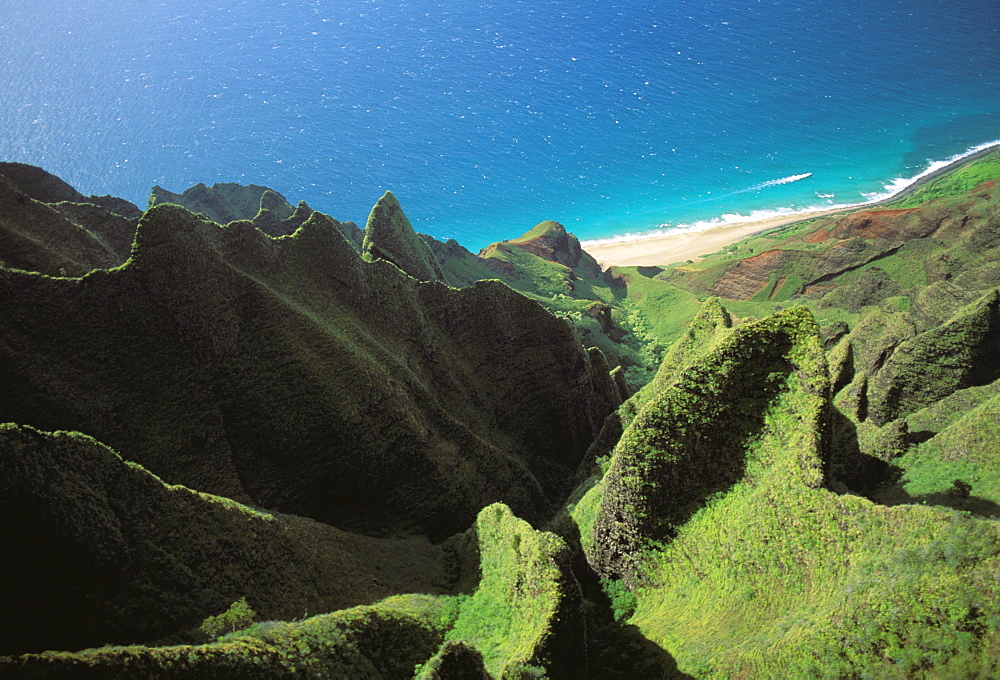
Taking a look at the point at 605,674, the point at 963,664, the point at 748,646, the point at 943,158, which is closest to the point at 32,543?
the point at 605,674

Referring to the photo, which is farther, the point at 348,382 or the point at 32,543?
the point at 348,382

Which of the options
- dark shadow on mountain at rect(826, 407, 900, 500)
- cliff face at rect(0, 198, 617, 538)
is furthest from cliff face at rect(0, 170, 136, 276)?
dark shadow on mountain at rect(826, 407, 900, 500)

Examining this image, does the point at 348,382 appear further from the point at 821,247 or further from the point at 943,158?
the point at 943,158

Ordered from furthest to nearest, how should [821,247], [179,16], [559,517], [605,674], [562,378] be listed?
[179,16], [821,247], [562,378], [559,517], [605,674]

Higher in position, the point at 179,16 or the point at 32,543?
the point at 179,16

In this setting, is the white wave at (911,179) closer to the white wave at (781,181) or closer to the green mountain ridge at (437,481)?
the white wave at (781,181)

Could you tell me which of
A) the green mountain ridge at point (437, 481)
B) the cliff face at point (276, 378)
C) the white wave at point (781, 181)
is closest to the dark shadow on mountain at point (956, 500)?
the green mountain ridge at point (437, 481)

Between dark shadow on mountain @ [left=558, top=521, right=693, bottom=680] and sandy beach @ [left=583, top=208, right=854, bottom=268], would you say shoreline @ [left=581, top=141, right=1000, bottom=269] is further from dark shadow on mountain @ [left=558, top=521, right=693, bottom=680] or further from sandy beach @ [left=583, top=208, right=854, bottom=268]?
dark shadow on mountain @ [left=558, top=521, right=693, bottom=680]
